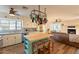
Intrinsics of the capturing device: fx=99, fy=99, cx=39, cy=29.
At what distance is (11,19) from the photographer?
1493mm

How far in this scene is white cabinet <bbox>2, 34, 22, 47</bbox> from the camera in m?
1.50

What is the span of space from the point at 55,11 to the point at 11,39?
80 centimetres

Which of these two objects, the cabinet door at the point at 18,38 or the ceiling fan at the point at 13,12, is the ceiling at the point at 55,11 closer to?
the ceiling fan at the point at 13,12

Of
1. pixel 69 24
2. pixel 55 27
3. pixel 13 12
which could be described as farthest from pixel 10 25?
pixel 69 24

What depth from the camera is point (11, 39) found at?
1525 mm

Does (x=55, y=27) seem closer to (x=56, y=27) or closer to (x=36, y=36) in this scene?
(x=56, y=27)

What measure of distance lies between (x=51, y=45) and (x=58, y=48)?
0.39ft

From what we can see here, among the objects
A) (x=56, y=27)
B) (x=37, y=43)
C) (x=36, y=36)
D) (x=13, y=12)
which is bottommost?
(x=37, y=43)

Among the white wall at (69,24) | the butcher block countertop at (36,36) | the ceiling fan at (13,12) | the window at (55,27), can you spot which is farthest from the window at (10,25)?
the white wall at (69,24)

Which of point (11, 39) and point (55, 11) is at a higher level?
point (55, 11)

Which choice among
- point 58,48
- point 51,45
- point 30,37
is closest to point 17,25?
point 30,37

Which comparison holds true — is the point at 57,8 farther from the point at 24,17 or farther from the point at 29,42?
the point at 29,42
